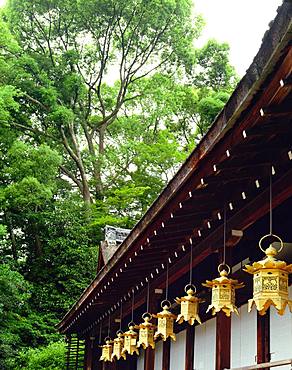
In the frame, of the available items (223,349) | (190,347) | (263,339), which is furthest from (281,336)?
(190,347)

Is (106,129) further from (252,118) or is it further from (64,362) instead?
(252,118)

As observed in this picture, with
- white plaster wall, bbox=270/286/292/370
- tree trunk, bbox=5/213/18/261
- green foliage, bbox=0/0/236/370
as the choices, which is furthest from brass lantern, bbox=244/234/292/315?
tree trunk, bbox=5/213/18/261

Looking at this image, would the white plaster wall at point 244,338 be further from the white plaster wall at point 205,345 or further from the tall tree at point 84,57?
the tall tree at point 84,57

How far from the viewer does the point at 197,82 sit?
31578mm

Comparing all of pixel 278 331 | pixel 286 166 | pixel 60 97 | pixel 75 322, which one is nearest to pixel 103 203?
pixel 60 97

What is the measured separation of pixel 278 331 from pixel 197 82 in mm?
26030

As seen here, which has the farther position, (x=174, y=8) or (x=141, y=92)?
(x=141, y=92)

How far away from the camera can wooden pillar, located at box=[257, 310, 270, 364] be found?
673 centimetres

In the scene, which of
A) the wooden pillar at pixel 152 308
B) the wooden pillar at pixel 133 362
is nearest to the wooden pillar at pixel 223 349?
the wooden pillar at pixel 152 308

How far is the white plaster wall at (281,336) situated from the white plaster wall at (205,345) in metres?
1.85

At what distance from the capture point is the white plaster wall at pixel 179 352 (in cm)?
995

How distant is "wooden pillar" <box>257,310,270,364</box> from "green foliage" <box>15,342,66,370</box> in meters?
12.6

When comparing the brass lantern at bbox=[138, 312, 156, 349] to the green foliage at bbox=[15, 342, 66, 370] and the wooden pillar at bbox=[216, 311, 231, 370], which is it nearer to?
the wooden pillar at bbox=[216, 311, 231, 370]

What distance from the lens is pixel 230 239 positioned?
5895 millimetres
